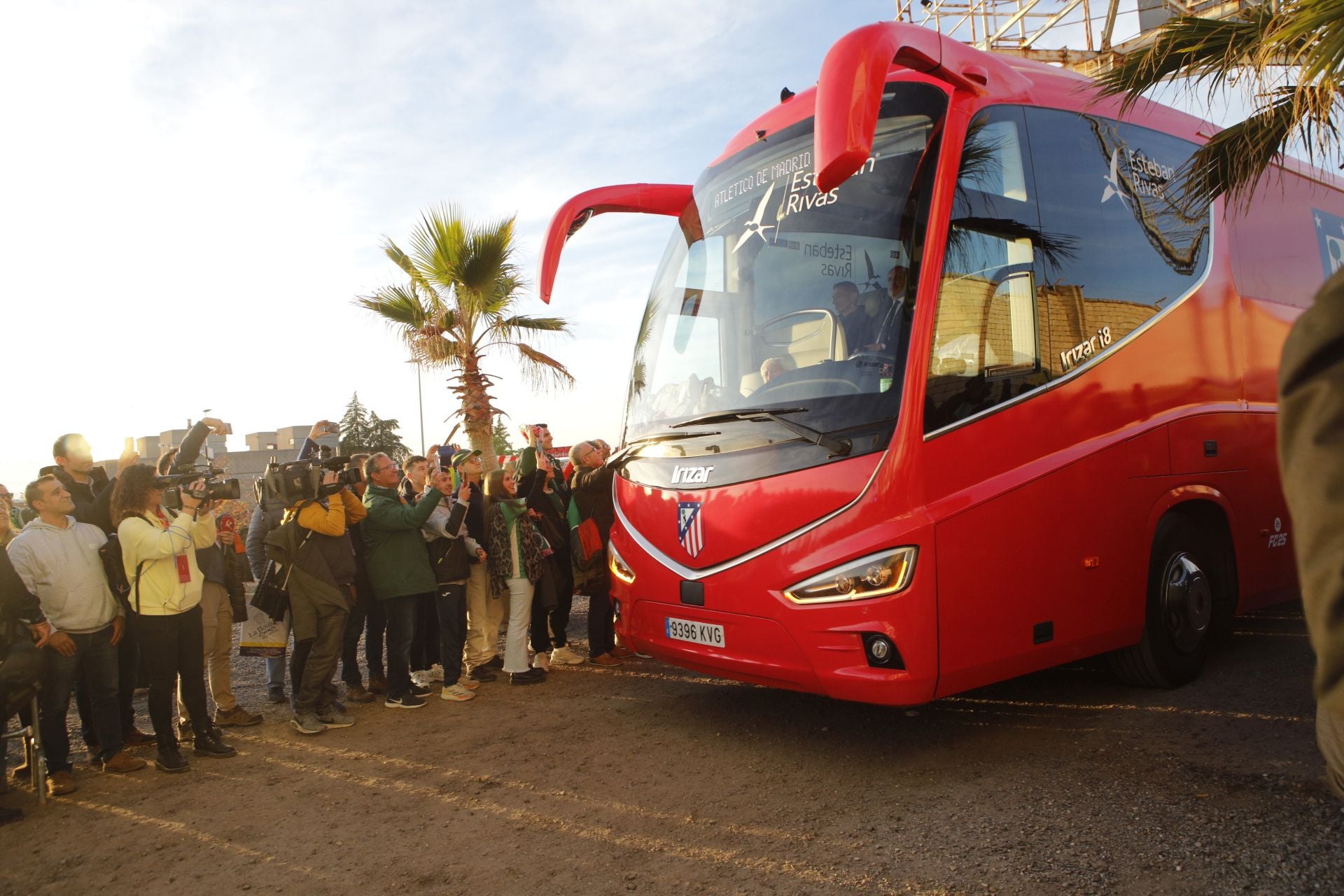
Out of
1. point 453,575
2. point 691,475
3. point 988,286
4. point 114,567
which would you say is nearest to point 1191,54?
point 988,286

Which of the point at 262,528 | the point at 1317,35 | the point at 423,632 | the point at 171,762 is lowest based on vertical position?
the point at 171,762

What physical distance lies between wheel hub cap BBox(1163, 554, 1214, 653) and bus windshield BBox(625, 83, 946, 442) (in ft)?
8.13

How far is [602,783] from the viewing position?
5188 millimetres

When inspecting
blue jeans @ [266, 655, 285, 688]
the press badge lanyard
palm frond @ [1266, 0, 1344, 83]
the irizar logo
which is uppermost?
palm frond @ [1266, 0, 1344, 83]

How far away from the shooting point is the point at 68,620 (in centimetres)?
581

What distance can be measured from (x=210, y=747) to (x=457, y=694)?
185cm

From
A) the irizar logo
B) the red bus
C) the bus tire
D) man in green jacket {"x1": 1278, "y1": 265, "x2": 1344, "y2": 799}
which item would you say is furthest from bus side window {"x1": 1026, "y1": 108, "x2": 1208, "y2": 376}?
man in green jacket {"x1": 1278, "y1": 265, "x2": 1344, "y2": 799}

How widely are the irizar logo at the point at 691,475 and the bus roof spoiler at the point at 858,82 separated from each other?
5.79 feet

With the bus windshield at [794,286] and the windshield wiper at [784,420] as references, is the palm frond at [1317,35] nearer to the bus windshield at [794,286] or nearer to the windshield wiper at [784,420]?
the bus windshield at [794,286]

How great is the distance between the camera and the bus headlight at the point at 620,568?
19.8 feet

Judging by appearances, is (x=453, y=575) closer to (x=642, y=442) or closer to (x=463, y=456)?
(x=463, y=456)

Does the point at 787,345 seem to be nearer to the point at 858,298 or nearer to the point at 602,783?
the point at 858,298

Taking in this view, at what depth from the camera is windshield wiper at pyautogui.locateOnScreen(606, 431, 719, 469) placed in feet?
18.5

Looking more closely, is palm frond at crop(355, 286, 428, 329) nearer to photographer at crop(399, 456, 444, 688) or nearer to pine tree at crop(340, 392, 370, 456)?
photographer at crop(399, 456, 444, 688)
